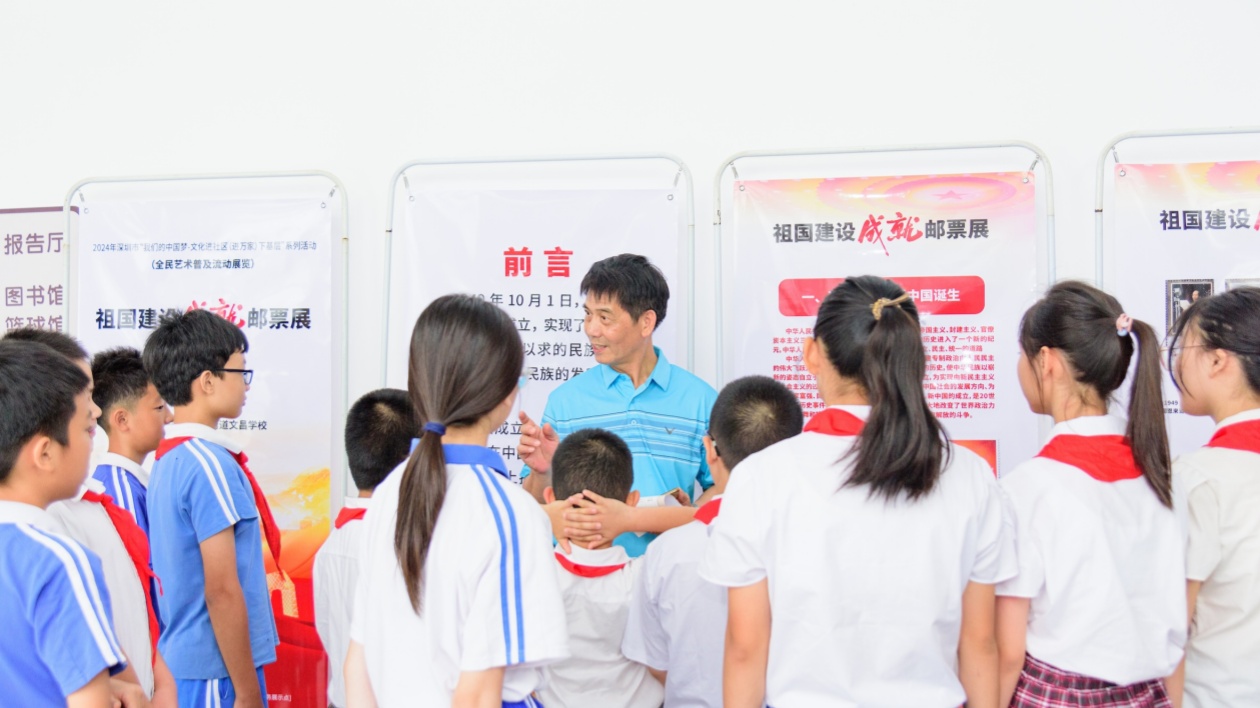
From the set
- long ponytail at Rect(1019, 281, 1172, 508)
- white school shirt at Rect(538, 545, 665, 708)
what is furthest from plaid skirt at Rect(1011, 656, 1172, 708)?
white school shirt at Rect(538, 545, 665, 708)

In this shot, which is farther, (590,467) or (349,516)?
(349,516)

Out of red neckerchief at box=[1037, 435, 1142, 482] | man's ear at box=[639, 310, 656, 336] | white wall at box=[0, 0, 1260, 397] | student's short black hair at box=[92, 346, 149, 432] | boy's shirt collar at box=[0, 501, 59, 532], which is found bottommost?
boy's shirt collar at box=[0, 501, 59, 532]

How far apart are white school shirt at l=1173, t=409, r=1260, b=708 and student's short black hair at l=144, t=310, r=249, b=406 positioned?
6.78 ft

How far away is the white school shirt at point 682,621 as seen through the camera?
1972mm

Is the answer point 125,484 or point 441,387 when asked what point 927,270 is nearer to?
point 441,387

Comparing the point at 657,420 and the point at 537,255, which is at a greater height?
the point at 537,255

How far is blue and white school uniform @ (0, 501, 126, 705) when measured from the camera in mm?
1351

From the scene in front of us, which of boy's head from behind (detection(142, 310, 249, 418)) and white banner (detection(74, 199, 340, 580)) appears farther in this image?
white banner (detection(74, 199, 340, 580))

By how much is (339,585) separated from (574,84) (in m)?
1.75

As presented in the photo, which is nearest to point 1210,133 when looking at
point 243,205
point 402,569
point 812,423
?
point 812,423

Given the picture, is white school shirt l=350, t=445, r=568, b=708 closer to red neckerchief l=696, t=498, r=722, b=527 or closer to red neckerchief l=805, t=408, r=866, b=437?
red neckerchief l=805, t=408, r=866, b=437

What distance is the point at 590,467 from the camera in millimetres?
2100

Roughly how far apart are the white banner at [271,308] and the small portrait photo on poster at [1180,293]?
263 centimetres

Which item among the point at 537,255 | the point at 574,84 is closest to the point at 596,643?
the point at 537,255
